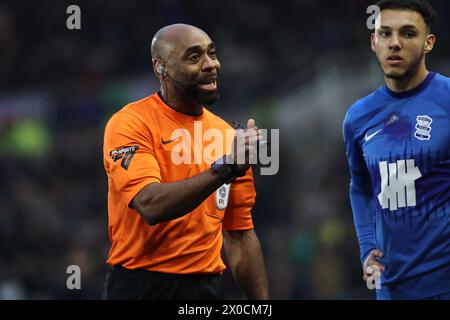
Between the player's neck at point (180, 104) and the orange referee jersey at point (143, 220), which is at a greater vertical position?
the player's neck at point (180, 104)

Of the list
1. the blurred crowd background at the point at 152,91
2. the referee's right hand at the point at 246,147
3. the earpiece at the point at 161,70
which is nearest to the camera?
the referee's right hand at the point at 246,147

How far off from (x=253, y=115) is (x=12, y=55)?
5.42m

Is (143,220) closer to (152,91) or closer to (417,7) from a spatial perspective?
(417,7)

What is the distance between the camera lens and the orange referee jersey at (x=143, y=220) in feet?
17.0

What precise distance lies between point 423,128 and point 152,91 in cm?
1024

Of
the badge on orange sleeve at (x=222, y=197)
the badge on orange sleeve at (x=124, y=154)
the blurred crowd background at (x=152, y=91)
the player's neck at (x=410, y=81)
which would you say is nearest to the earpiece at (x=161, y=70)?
the badge on orange sleeve at (x=124, y=154)

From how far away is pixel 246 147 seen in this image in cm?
473

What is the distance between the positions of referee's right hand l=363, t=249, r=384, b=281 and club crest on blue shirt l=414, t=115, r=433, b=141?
0.72m

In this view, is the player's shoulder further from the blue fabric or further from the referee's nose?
the referee's nose

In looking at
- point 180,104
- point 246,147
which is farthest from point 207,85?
point 246,147

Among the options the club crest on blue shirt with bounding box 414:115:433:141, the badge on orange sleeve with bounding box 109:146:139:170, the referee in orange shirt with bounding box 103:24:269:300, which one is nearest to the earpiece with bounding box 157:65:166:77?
the referee in orange shirt with bounding box 103:24:269:300

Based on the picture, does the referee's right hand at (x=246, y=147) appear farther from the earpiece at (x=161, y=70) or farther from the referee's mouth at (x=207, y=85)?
the earpiece at (x=161, y=70)

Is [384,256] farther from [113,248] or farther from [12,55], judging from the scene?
[12,55]

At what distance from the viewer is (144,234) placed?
5.24 metres
